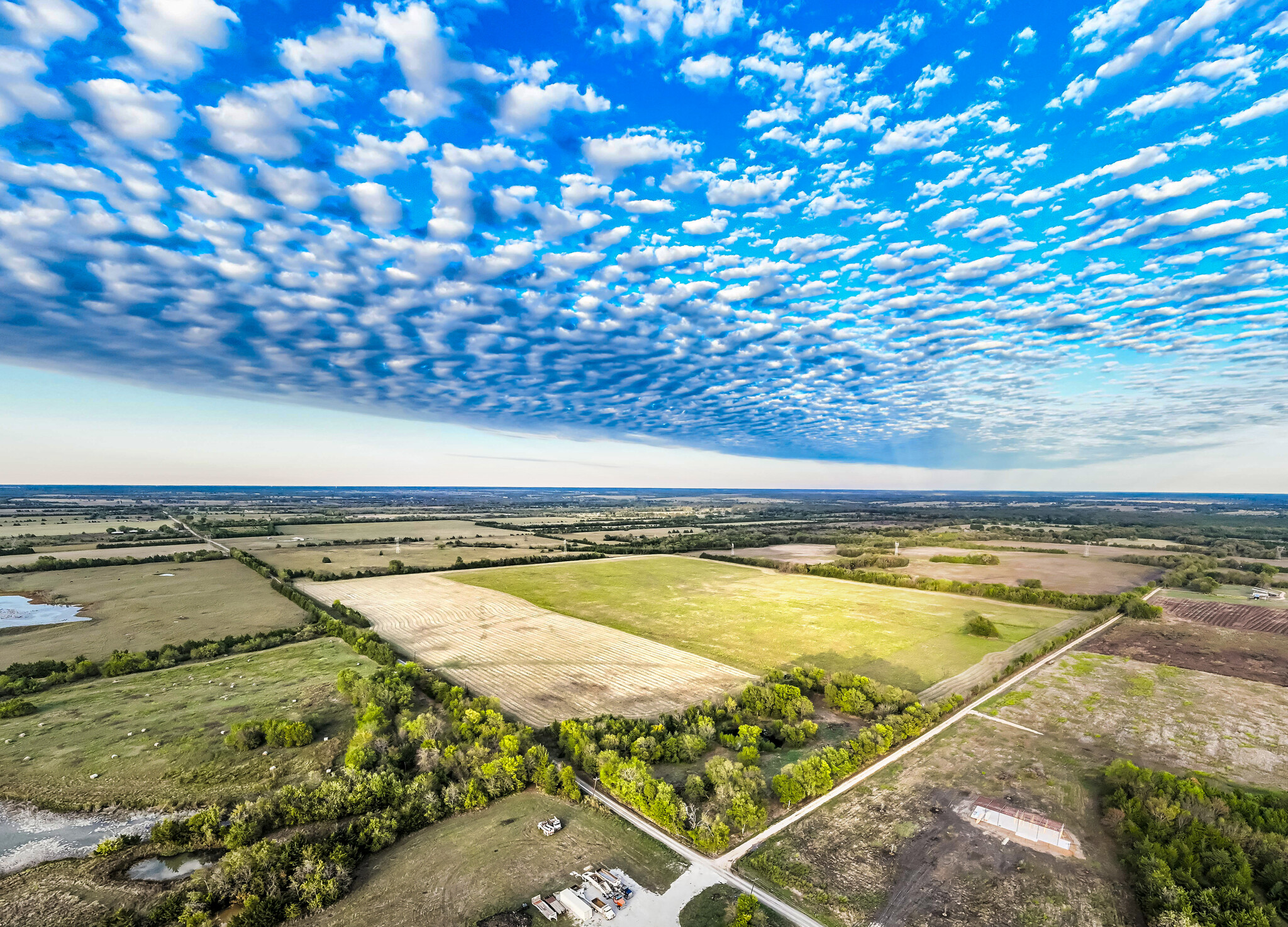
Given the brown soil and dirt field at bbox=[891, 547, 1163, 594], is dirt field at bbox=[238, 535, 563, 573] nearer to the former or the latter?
dirt field at bbox=[891, 547, 1163, 594]

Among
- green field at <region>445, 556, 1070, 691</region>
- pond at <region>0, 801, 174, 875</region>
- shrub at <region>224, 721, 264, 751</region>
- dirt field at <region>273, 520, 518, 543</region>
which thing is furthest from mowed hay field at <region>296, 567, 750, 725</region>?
dirt field at <region>273, 520, 518, 543</region>

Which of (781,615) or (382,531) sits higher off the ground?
(382,531)

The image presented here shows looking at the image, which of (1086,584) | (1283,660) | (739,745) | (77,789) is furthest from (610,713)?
(1086,584)

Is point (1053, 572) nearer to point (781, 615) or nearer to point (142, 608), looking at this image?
point (781, 615)

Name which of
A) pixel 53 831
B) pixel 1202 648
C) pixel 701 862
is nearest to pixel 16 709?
pixel 53 831

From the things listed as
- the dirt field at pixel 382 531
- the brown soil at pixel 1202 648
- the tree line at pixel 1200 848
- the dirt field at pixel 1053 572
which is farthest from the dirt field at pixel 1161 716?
the dirt field at pixel 382 531
